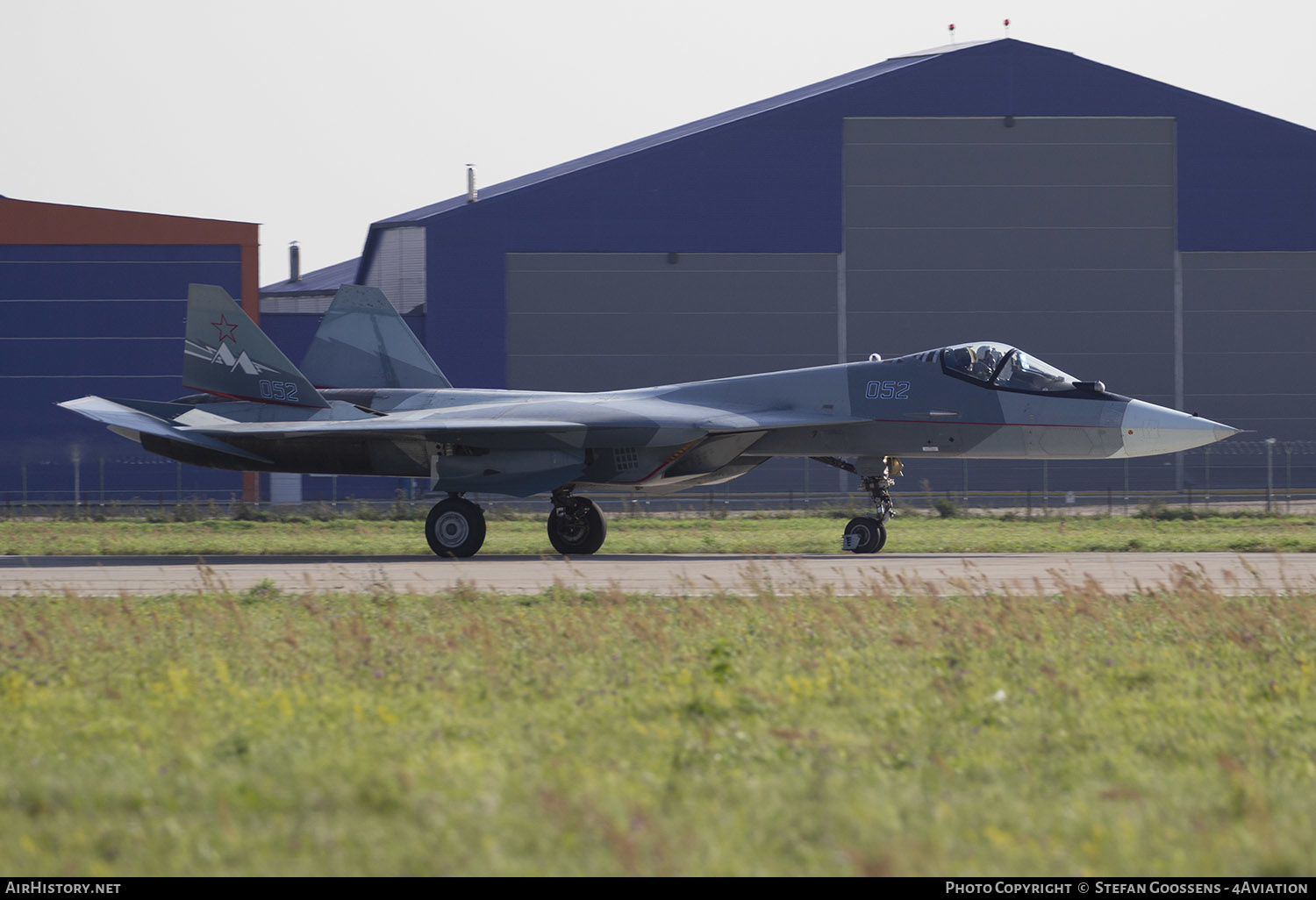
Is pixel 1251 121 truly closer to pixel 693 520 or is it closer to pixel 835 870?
pixel 693 520

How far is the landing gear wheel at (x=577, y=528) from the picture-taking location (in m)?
19.5

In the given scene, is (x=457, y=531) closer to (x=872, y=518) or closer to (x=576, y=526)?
(x=576, y=526)

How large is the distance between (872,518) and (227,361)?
11073mm

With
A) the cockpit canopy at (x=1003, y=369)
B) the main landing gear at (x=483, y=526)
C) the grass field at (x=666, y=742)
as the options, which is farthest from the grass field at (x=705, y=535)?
the grass field at (x=666, y=742)

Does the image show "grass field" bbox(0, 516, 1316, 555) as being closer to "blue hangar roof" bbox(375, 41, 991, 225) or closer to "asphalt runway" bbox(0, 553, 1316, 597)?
"asphalt runway" bbox(0, 553, 1316, 597)

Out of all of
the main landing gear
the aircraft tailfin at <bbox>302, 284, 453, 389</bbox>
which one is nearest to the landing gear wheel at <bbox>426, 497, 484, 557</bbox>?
the main landing gear

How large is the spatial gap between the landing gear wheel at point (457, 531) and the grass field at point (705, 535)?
1059 mm

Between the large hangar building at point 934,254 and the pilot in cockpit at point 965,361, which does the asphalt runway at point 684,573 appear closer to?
the pilot in cockpit at point 965,361

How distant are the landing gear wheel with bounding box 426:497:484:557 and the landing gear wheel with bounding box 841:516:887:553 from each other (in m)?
5.78

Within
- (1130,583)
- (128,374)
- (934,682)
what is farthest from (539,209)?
(934,682)

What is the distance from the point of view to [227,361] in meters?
20.7

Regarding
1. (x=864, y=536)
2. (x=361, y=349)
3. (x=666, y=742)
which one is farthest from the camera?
(x=361, y=349)

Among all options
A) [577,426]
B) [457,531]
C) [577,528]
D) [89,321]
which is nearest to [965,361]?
[577,426]

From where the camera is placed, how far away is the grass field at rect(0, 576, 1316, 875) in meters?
4.44
